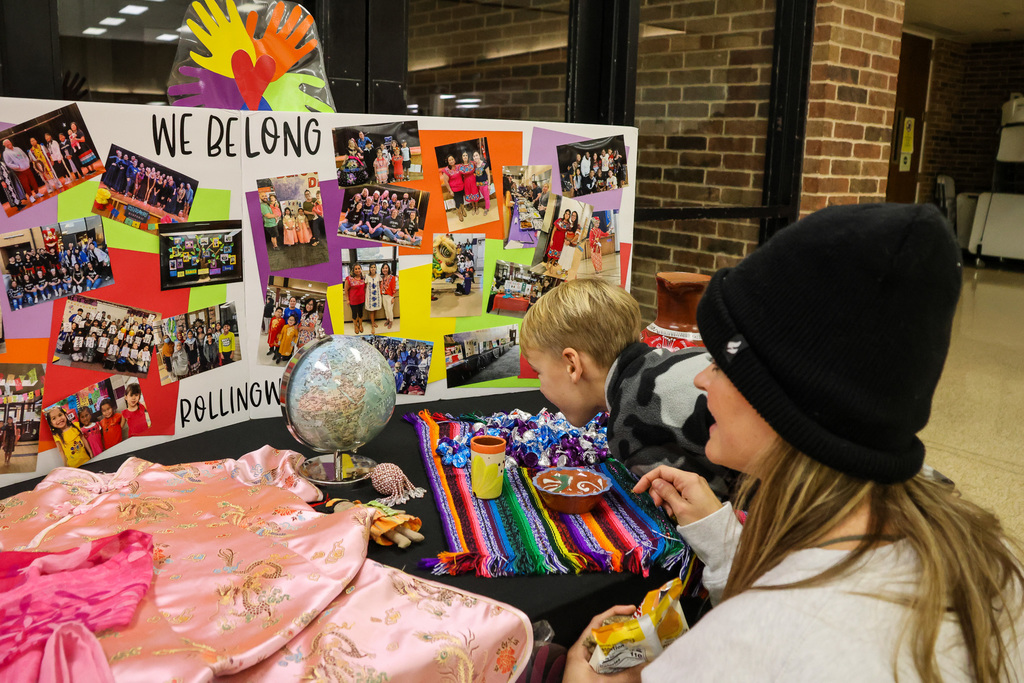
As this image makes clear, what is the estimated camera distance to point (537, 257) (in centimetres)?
210

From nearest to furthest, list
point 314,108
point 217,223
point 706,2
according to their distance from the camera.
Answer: point 217,223, point 314,108, point 706,2

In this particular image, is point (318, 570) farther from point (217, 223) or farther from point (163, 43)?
point (163, 43)

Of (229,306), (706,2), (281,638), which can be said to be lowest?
(281,638)

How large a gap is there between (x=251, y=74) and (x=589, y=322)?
91 centimetres

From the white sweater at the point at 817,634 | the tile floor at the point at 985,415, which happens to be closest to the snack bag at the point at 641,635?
the white sweater at the point at 817,634

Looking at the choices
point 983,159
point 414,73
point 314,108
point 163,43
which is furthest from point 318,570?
point 983,159

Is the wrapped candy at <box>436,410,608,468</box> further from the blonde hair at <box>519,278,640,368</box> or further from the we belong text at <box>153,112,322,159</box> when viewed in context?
the we belong text at <box>153,112,322,159</box>

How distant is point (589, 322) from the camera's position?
63.9 inches

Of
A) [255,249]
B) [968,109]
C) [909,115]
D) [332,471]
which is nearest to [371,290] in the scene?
[255,249]

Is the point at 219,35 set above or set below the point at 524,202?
above

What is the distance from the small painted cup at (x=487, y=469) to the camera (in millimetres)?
1389

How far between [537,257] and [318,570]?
1230 millimetres

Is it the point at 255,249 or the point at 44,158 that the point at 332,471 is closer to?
the point at 255,249

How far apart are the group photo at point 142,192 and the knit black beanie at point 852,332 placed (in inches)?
46.5
